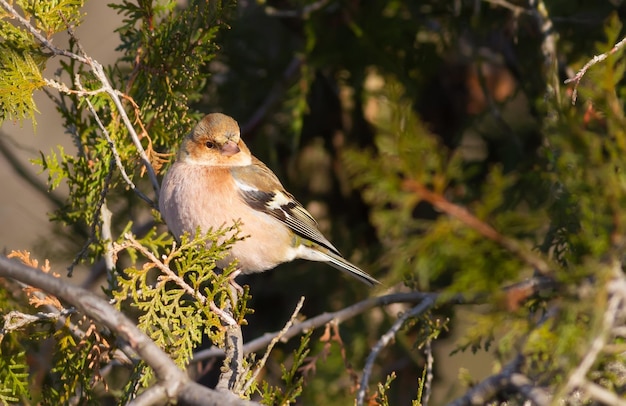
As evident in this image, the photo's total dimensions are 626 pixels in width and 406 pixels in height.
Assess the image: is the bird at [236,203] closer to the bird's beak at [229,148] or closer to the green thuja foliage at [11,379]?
the bird's beak at [229,148]

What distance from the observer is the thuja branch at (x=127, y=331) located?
208cm

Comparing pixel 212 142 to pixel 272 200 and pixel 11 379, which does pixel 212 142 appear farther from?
pixel 11 379

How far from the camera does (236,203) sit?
15.0ft

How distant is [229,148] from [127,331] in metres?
2.45

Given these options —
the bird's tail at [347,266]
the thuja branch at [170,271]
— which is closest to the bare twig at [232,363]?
the thuja branch at [170,271]

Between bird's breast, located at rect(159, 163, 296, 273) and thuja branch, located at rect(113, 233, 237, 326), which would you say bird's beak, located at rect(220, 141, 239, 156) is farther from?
thuja branch, located at rect(113, 233, 237, 326)

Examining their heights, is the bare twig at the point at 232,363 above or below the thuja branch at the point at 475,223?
below

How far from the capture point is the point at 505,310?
183 cm

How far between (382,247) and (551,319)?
334 cm

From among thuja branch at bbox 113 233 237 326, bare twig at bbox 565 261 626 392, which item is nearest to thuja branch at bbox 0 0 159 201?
thuja branch at bbox 113 233 237 326

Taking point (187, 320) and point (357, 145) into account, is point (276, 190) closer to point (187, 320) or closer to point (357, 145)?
point (357, 145)

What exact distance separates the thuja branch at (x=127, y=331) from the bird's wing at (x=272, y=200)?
2541mm

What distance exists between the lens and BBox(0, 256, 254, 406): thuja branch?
2080mm

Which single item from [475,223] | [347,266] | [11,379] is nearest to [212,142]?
[347,266]
